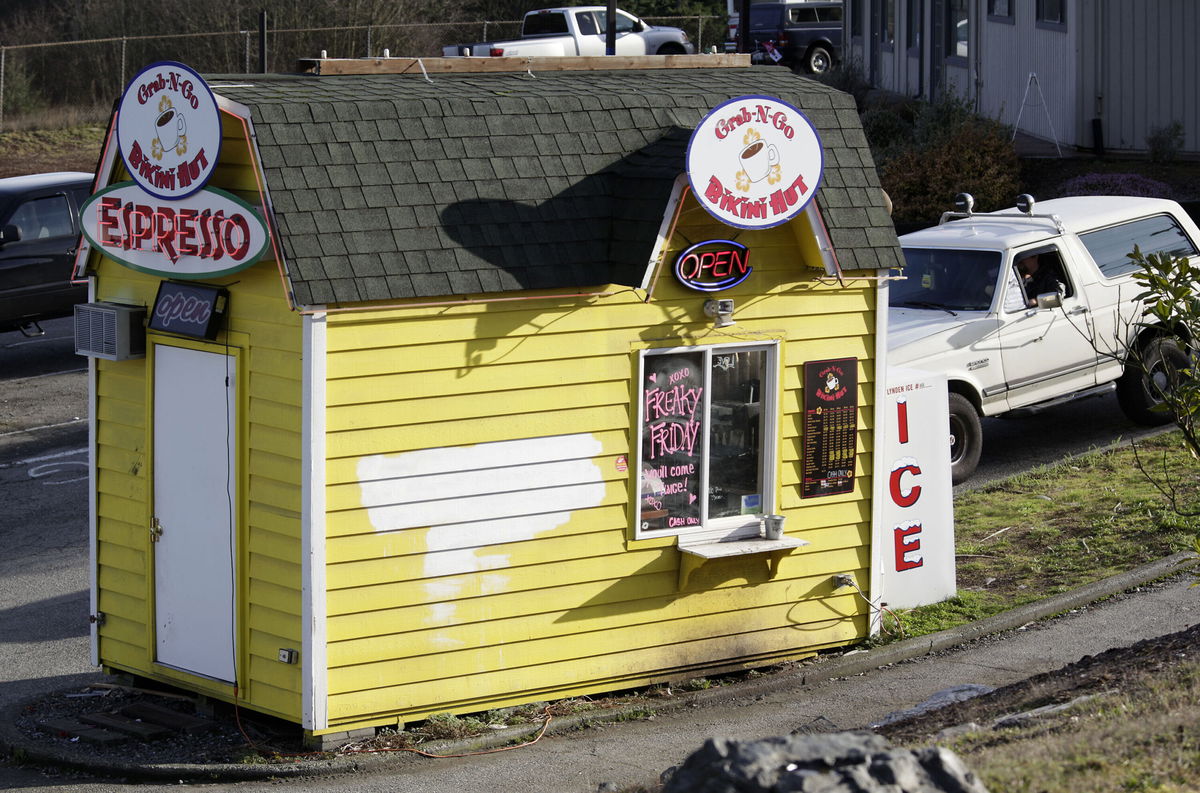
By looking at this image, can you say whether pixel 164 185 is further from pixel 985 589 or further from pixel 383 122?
pixel 985 589

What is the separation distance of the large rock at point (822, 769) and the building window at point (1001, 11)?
828 inches

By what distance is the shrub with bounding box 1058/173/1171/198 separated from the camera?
778 inches

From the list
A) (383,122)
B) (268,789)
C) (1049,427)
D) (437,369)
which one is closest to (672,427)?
(437,369)

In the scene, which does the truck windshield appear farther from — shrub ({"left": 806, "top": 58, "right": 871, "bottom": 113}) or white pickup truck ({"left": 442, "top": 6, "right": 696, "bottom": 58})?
white pickup truck ({"left": 442, "top": 6, "right": 696, "bottom": 58})

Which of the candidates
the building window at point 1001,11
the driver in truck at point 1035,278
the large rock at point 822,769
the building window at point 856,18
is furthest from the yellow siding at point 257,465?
the building window at point 856,18

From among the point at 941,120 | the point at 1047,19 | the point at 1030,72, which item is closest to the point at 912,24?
the point at 941,120

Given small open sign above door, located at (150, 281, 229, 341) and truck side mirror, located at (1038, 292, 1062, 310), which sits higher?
small open sign above door, located at (150, 281, 229, 341)

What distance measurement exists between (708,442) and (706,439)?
0.11 ft

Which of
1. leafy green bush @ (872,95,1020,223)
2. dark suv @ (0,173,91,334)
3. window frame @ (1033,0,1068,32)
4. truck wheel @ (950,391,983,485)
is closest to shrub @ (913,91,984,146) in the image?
leafy green bush @ (872,95,1020,223)

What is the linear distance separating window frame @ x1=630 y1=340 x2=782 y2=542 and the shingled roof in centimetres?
73

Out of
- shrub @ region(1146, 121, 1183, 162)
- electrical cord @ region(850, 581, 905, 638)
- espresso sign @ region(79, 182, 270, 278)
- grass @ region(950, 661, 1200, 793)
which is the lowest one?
electrical cord @ region(850, 581, 905, 638)

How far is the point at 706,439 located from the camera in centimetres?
957

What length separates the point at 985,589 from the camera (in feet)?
37.3

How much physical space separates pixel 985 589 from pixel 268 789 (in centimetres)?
564
